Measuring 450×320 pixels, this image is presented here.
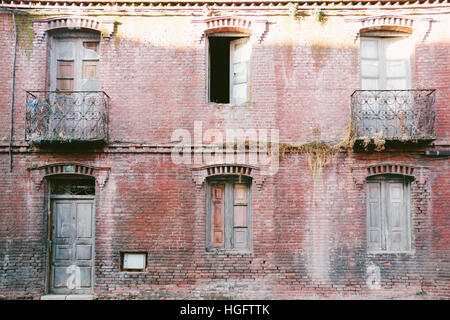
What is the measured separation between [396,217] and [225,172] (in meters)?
4.63

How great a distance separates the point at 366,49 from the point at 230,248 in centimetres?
654

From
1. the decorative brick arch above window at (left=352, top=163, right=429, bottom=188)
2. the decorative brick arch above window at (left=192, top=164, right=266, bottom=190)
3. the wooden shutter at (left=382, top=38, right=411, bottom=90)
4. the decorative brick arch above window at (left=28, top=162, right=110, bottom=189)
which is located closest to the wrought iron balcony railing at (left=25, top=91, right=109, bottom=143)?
the decorative brick arch above window at (left=28, top=162, right=110, bottom=189)

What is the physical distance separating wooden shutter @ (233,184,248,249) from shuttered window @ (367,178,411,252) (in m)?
3.21

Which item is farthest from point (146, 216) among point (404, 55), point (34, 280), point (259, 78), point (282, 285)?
point (404, 55)

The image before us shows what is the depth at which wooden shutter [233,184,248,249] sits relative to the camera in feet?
32.1

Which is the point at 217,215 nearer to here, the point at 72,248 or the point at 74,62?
the point at 72,248

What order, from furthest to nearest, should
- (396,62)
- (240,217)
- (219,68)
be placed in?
(219,68) → (396,62) → (240,217)

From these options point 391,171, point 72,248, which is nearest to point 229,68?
point 391,171

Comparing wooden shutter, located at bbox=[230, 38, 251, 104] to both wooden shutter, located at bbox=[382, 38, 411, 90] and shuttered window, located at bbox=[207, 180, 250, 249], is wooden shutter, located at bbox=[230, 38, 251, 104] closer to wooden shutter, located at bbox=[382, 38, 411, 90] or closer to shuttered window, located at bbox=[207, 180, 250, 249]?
shuttered window, located at bbox=[207, 180, 250, 249]

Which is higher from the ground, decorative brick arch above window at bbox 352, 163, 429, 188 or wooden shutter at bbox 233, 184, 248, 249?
decorative brick arch above window at bbox 352, 163, 429, 188

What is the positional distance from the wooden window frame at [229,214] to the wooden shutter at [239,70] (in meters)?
2.17

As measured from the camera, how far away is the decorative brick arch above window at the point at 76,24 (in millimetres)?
9969

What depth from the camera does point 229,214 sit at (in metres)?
9.86

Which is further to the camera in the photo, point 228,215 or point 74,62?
point 74,62
